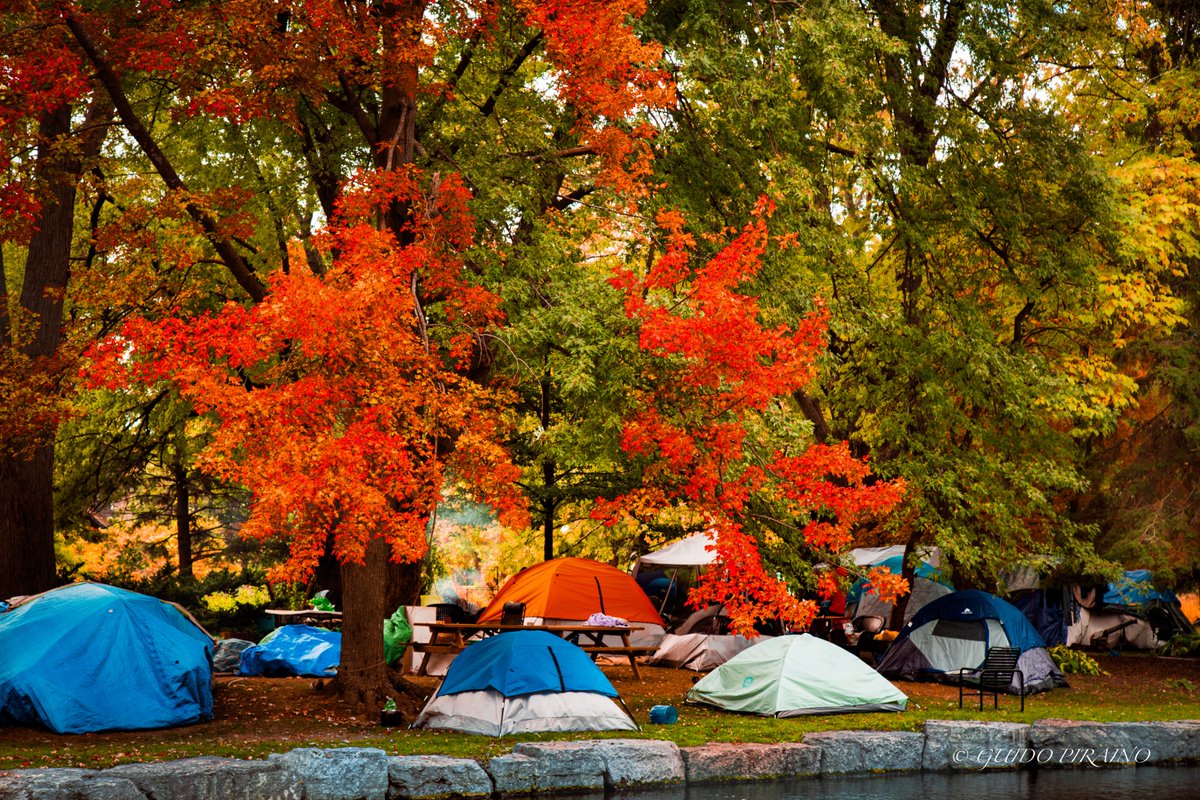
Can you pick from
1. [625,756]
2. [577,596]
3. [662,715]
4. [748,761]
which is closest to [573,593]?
[577,596]

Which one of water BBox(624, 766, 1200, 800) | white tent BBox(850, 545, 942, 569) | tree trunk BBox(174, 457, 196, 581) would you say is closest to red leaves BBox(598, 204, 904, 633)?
water BBox(624, 766, 1200, 800)

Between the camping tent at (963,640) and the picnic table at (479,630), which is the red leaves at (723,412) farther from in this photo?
the camping tent at (963,640)

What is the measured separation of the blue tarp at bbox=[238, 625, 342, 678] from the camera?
16.0 meters

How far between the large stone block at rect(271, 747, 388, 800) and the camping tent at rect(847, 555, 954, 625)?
15.8 metres

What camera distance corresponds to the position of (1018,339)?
17.2 metres

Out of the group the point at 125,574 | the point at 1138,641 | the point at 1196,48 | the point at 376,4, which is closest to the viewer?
the point at 376,4

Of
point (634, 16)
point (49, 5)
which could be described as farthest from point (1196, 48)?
point (49, 5)

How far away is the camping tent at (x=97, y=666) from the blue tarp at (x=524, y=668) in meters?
2.95

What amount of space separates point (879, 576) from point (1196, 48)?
41.4ft

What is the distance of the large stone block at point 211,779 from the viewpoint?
8117 mm

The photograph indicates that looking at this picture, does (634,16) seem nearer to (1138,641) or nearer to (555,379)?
(555,379)

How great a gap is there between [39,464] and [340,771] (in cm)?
895

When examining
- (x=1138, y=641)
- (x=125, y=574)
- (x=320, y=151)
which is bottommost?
(x=1138, y=641)

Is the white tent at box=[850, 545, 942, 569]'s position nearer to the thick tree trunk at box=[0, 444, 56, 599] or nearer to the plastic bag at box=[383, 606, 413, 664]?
the plastic bag at box=[383, 606, 413, 664]
